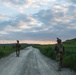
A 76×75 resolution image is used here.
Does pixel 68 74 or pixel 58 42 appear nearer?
pixel 68 74

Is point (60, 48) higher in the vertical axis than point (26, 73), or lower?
higher

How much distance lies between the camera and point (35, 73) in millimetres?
16766

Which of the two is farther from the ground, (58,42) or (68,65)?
(58,42)

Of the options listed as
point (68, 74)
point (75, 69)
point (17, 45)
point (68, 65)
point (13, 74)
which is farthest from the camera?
point (17, 45)

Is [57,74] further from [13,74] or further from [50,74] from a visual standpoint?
[13,74]

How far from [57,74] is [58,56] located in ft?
12.3

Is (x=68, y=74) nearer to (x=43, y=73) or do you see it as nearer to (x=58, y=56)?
(x=43, y=73)

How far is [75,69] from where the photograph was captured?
1959 cm

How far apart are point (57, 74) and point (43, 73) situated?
89cm

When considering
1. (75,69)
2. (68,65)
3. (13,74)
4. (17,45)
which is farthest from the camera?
(17,45)

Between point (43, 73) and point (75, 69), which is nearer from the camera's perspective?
point (43, 73)

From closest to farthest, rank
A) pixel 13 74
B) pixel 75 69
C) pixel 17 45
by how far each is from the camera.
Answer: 1. pixel 13 74
2. pixel 75 69
3. pixel 17 45

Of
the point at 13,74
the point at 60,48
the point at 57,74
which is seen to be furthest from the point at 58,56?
the point at 13,74

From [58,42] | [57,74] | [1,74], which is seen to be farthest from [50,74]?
[58,42]
